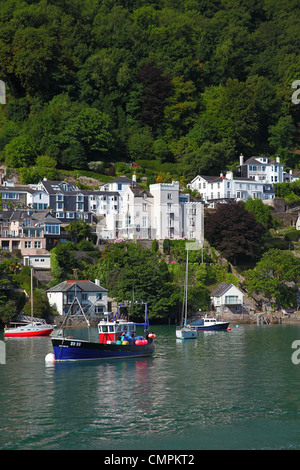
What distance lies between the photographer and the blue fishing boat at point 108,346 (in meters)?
53.0

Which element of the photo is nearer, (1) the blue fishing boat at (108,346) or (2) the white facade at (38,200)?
(1) the blue fishing boat at (108,346)

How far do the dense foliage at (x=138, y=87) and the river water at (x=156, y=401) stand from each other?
6869 cm

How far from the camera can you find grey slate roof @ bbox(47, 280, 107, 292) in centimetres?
8931

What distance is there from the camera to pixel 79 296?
90688 mm

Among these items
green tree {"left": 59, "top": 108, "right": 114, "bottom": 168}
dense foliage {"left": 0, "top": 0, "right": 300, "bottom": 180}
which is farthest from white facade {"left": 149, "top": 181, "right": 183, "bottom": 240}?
green tree {"left": 59, "top": 108, "right": 114, "bottom": 168}

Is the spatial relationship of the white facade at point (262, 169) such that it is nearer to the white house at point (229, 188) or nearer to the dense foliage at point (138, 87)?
the dense foliage at point (138, 87)

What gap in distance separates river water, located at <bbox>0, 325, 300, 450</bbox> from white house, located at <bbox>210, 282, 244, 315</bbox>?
31798 mm

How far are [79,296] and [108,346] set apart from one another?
36.0m

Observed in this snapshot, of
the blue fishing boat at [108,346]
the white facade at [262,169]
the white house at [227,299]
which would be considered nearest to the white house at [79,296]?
the white house at [227,299]

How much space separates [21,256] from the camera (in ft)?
319

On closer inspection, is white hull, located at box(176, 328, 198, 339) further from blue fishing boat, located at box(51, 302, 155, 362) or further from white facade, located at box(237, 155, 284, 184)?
white facade, located at box(237, 155, 284, 184)

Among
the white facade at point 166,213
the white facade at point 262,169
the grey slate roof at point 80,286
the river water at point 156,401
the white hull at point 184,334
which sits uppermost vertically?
the white facade at point 262,169

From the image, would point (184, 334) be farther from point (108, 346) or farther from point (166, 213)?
point (166, 213)

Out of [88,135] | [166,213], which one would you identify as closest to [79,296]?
[166,213]
